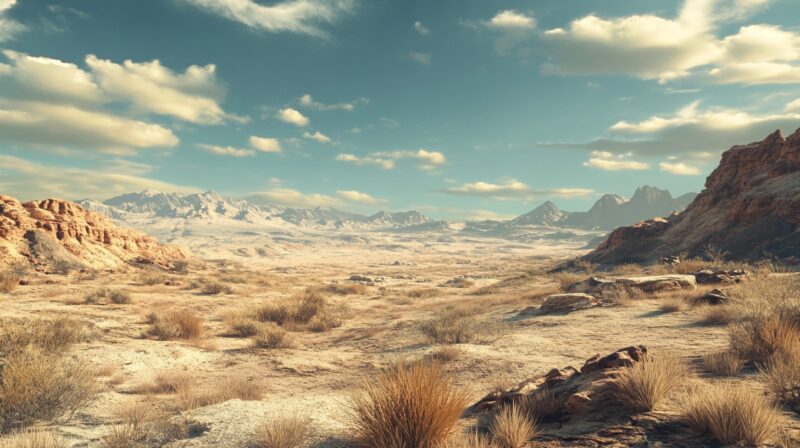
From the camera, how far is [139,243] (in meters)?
45.7

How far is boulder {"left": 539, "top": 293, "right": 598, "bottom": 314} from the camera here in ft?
44.0

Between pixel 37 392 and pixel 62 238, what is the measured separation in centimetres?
3791

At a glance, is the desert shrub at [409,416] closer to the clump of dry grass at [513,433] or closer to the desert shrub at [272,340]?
the clump of dry grass at [513,433]

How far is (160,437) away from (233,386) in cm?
235

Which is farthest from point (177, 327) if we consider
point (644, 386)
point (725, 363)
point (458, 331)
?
point (725, 363)

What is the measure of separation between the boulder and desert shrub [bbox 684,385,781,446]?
10119 mm

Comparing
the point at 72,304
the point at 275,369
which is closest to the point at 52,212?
the point at 72,304

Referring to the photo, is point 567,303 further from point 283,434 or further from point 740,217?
point 740,217

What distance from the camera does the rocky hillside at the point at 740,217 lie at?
84.1 ft

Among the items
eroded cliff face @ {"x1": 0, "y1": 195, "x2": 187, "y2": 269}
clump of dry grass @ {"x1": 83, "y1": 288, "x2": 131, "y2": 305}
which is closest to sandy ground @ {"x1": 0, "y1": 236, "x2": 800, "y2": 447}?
clump of dry grass @ {"x1": 83, "y1": 288, "x2": 131, "y2": 305}

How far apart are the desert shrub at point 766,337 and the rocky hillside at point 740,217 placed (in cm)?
2283

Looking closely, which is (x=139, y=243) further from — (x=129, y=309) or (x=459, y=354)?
(x=459, y=354)

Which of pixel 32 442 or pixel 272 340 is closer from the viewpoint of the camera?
pixel 32 442

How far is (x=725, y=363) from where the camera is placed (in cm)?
564
